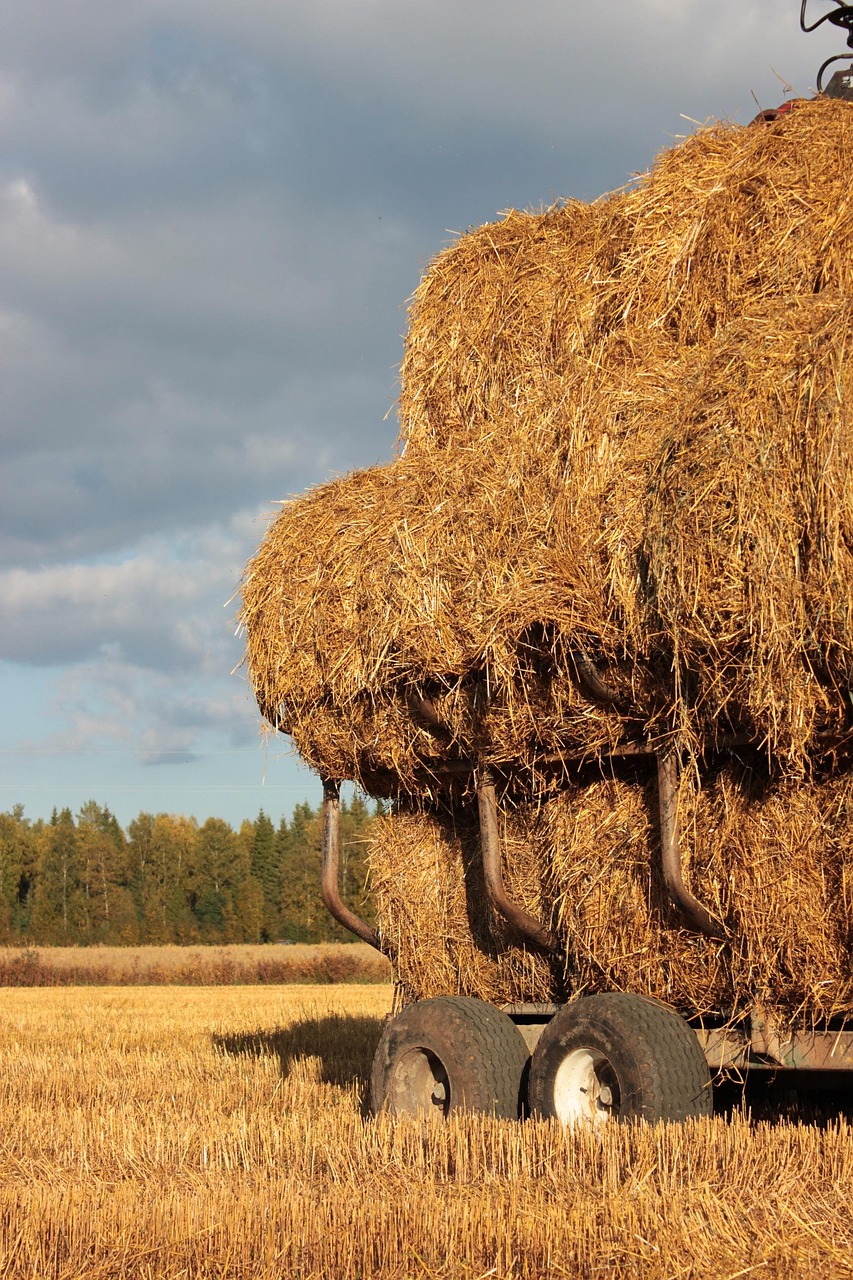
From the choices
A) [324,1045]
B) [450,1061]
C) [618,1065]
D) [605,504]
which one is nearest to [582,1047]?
[618,1065]

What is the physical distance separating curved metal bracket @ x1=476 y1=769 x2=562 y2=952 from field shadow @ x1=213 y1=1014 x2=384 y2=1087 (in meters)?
2.87

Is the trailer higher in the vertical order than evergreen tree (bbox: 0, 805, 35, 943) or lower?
lower

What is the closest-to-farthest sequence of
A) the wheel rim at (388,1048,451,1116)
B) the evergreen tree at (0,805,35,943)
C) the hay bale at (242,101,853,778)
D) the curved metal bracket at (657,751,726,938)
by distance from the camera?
the hay bale at (242,101,853,778), the curved metal bracket at (657,751,726,938), the wheel rim at (388,1048,451,1116), the evergreen tree at (0,805,35,943)

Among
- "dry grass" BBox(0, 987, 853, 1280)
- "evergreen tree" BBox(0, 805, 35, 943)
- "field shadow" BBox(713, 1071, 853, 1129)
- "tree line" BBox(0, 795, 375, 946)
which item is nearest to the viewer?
"dry grass" BBox(0, 987, 853, 1280)

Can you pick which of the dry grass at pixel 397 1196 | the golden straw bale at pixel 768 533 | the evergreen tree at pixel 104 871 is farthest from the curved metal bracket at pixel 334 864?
the evergreen tree at pixel 104 871

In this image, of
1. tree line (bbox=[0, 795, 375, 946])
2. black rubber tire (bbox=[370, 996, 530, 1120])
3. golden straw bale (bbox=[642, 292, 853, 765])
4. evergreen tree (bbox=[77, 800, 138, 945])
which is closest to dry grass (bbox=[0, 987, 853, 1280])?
black rubber tire (bbox=[370, 996, 530, 1120])

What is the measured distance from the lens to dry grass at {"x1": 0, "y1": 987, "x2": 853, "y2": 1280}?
4660 millimetres

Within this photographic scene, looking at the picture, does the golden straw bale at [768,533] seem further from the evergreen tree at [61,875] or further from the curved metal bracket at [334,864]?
the evergreen tree at [61,875]

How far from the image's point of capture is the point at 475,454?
7645 mm

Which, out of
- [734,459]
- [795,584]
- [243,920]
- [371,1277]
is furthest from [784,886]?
[243,920]

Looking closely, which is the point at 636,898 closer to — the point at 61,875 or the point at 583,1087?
the point at 583,1087

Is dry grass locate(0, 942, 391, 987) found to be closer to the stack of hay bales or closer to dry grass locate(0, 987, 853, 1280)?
dry grass locate(0, 987, 853, 1280)

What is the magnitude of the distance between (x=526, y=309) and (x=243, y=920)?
2940 inches

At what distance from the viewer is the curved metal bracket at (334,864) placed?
8789 mm
